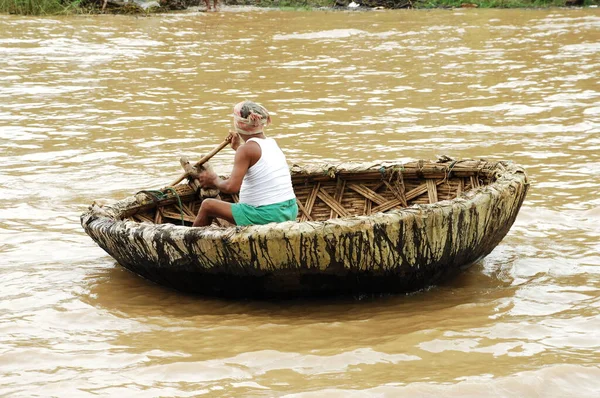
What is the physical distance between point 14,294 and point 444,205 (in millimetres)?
2353

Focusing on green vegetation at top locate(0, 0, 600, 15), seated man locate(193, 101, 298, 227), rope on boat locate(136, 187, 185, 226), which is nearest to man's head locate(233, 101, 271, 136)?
seated man locate(193, 101, 298, 227)

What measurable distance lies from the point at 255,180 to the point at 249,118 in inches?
13.9

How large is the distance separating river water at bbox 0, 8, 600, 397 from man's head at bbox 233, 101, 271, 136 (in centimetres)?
102

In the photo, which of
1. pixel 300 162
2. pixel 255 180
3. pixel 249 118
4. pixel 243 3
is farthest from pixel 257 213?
pixel 243 3

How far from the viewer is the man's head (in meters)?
5.04

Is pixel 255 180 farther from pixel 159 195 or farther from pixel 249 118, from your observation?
pixel 159 195

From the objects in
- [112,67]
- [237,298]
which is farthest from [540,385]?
[112,67]

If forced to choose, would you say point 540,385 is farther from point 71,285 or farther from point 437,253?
point 71,285

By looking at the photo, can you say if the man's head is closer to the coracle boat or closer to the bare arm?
the bare arm

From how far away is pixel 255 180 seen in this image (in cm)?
509

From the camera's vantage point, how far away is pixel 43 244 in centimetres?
588

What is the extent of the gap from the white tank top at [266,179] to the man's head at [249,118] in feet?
0.24

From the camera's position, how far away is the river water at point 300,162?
12.0 ft

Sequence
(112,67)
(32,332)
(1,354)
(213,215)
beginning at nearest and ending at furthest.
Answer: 1. (1,354)
2. (32,332)
3. (213,215)
4. (112,67)
